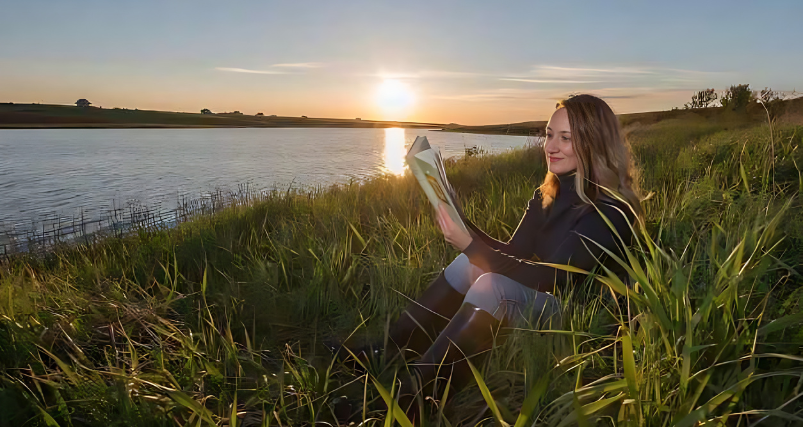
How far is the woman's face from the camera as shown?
7.33 feet

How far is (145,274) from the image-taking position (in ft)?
11.0

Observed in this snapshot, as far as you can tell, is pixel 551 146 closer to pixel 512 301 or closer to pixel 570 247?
pixel 570 247

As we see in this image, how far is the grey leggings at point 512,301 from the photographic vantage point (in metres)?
1.84

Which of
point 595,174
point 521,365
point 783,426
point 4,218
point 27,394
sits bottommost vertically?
point 4,218

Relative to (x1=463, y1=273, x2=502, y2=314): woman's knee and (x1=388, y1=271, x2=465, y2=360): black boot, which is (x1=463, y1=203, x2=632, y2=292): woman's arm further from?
(x1=388, y1=271, x2=465, y2=360): black boot

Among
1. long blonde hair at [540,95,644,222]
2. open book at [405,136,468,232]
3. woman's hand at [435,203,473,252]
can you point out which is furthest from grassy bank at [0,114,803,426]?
→ open book at [405,136,468,232]

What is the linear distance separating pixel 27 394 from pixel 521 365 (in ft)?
6.00

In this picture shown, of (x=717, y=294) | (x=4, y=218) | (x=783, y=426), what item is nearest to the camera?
(x=783, y=426)

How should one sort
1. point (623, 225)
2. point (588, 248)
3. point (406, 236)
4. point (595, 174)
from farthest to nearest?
point (406, 236) < point (595, 174) < point (623, 225) < point (588, 248)

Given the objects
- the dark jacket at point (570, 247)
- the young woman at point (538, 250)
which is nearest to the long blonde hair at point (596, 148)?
the young woman at point (538, 250)

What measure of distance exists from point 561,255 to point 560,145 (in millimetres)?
599

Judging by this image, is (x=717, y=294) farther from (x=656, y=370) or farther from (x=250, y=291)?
(x=250, y=291)

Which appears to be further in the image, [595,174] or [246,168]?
[246,168]

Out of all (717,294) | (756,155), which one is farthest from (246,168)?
(717,294)
